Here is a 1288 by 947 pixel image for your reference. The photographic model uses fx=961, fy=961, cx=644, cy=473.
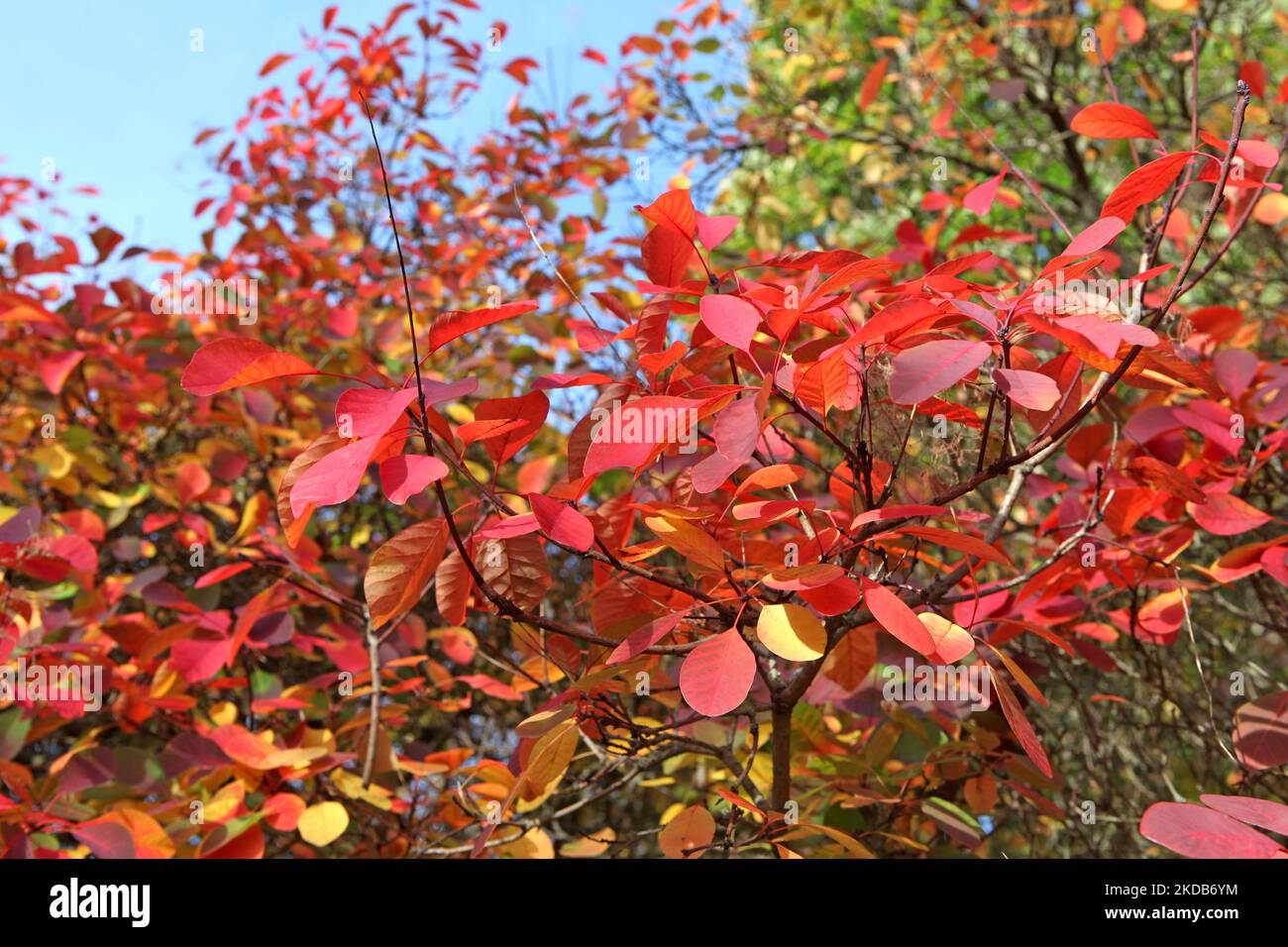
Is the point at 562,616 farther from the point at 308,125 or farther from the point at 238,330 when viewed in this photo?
the point at 308,125

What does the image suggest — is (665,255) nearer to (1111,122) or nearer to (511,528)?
(511,528)

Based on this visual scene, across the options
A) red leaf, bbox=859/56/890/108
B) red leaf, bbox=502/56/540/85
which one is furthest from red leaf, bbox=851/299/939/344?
red leaf, bbox=502/56/540/85

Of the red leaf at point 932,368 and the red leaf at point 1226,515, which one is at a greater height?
the red leaf at point 932,368

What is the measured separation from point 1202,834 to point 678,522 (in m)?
0.49

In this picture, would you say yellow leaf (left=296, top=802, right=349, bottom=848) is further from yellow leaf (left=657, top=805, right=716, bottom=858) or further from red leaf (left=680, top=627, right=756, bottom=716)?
red leaf (left=680, top=627, right=756, bottom=716)

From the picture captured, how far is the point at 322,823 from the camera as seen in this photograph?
136cm

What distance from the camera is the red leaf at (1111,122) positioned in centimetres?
106

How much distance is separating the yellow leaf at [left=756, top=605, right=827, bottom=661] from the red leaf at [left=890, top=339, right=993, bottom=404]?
0.70 ft

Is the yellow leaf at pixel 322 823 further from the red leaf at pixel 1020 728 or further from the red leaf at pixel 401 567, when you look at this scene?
the red leaf at pixel 1020 728

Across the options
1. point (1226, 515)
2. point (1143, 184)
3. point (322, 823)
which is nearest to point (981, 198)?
point (1143, 184)

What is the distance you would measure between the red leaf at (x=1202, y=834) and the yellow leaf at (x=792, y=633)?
0.29 m

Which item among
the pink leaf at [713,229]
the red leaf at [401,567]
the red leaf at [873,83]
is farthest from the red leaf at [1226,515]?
the red leaf at [873,83]

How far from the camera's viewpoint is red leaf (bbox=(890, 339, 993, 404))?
0.73 metres

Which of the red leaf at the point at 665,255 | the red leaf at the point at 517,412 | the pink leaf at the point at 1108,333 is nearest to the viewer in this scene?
the pink leaf at the point at 1108,333
